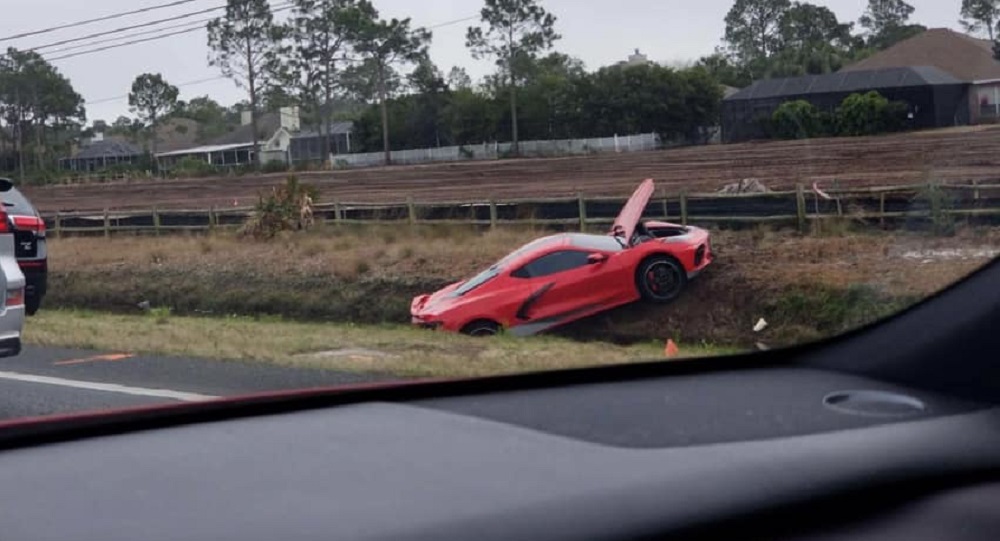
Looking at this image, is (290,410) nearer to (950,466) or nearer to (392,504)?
(392,504)

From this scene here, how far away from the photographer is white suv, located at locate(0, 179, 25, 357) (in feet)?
18.0

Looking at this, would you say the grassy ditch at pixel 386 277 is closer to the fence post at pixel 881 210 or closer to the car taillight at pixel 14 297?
the fence post at pixel 881 210

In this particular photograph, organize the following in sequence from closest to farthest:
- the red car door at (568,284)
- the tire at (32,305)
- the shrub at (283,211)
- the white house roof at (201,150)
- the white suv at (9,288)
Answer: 1. the white suv at (9,288)
2. the tire at (32,305)
3. the red car door at (568,284)
4. the white house roof at (201,150)
5. the shrub at (283,211)

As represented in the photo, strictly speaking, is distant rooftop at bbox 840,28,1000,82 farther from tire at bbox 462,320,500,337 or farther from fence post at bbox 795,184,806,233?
tire at bbox 462,320,500,337

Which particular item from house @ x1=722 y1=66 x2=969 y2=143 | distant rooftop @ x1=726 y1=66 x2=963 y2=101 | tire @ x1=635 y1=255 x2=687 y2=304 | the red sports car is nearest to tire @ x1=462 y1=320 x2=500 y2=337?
the red sports car

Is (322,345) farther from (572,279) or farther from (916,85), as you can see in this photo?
(916,85)

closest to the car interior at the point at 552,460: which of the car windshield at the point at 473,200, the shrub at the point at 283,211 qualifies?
the car windshield at the point at 473,200

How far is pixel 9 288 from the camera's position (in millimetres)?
5633

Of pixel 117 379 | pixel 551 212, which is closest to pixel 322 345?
pixel 117 379

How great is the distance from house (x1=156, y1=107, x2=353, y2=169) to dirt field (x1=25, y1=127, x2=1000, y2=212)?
178 mm

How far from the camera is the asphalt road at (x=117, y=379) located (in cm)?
563

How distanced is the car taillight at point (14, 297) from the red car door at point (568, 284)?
7.82 ft

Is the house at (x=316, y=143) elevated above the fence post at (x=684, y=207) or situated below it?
above

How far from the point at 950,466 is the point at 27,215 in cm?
429
